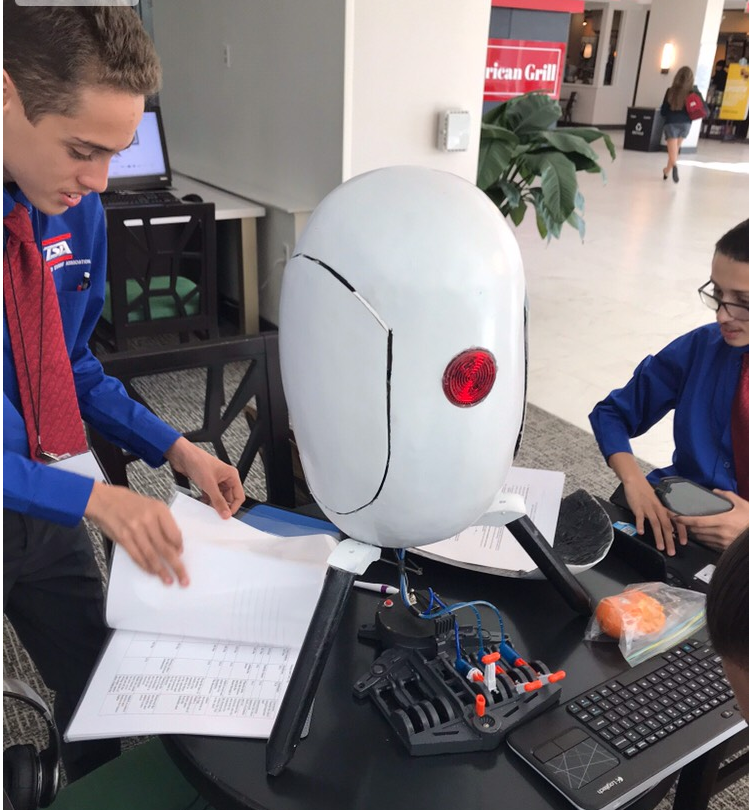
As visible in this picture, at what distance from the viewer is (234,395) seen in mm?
1419

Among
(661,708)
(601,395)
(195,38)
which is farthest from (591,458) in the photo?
(195,38)

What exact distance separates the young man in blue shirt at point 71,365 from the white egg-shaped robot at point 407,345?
0.80 feet

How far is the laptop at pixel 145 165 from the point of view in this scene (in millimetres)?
3539

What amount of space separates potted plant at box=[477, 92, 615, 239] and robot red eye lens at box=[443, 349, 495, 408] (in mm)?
3201

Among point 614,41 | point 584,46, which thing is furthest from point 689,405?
point 584,46

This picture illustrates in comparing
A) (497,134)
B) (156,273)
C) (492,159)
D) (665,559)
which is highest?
(497,134)

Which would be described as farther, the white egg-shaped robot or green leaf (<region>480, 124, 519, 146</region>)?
green leaf (<region>480, 124, 519, 146</region>)

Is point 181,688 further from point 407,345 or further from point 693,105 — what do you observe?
point 693,105

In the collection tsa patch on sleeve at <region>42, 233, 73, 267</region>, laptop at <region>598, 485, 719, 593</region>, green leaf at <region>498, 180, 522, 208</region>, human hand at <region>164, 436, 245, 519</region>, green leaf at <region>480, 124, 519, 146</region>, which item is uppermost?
green leaf at <region>480, 124, 519, 146</region>

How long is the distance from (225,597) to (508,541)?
415 mm

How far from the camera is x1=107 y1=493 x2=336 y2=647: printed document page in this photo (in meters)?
0.87

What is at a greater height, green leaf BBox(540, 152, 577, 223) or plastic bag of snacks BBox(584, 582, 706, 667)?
green leaf BBox(540, 152, 577, 223)

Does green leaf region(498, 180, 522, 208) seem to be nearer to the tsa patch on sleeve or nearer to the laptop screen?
the laptop screen

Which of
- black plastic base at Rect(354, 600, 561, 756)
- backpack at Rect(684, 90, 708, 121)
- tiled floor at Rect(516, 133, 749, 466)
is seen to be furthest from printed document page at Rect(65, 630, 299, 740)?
backpack at Rect(684, 90, 708, 121)
